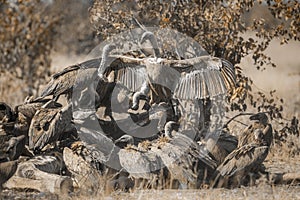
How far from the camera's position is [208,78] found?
24.3ft

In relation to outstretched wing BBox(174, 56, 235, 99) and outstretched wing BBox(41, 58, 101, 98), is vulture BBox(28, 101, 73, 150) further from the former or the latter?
outstretched wing BBox(174, 56, 235, 99)

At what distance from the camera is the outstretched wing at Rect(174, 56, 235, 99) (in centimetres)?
737

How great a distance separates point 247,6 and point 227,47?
2.09 ft

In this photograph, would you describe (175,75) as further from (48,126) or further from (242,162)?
(48,126)

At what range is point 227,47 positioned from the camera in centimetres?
908

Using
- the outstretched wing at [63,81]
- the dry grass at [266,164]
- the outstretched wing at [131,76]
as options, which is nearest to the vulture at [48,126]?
the outstretched wing at [63,81]

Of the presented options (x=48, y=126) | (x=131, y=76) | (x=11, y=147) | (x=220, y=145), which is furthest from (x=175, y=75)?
(x=11, y=147)

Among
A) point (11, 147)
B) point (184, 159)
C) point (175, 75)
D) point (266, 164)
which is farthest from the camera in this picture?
point (266, 164)

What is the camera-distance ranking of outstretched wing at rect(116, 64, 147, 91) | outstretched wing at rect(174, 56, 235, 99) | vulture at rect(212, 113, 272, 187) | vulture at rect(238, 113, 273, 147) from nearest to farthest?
vulture at rect(212, 113, 272, 187) < vulture at rect(238, 113, 273, 147) < outstretched wing at rect(174, 56, 235, 99) < outstretched wing at rect(116, 64, 147, 91)

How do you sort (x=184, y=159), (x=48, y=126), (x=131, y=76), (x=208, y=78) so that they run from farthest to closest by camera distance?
(x=131, y=76)
(x=208, y=78)
(x=48, y=126)
(x=184, y=159)

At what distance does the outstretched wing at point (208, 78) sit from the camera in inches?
290

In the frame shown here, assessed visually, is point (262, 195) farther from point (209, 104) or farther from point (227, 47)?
point (227, 47)

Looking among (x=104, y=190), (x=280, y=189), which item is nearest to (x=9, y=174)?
(x=104, y=190)

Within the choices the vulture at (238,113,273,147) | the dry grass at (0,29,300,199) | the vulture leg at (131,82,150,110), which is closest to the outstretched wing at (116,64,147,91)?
the vulture leg at (131,82,150,110)
